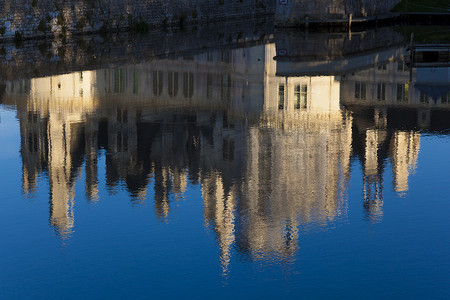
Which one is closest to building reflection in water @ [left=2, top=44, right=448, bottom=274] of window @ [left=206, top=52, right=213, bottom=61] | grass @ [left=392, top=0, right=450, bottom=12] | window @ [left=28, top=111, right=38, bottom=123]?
window @ [left=28, top=111, right=38, bottom=123]

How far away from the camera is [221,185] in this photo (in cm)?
1834

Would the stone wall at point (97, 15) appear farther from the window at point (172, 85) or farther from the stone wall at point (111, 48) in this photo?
the window at point (172, 85)

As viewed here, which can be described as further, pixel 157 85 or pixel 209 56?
pixel 209 56

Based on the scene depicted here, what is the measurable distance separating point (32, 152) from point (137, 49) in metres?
25.1

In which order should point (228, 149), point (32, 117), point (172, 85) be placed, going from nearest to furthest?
point (228, 149)
point (32, 117)
point (172, 85)

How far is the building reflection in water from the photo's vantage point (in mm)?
16531

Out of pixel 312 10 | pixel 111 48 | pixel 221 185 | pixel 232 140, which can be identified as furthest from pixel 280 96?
pixel 312 10

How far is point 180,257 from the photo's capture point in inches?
543

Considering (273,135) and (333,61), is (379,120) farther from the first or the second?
(333,61)

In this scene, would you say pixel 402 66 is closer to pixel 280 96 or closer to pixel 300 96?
pixel 280 96

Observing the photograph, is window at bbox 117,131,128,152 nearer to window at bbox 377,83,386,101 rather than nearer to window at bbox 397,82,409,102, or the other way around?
window at bbox 377,83,386,101

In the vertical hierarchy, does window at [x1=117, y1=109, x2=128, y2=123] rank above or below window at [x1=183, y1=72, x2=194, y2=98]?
below

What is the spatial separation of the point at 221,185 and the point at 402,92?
17.4m

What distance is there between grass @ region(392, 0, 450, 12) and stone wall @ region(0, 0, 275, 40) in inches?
798
